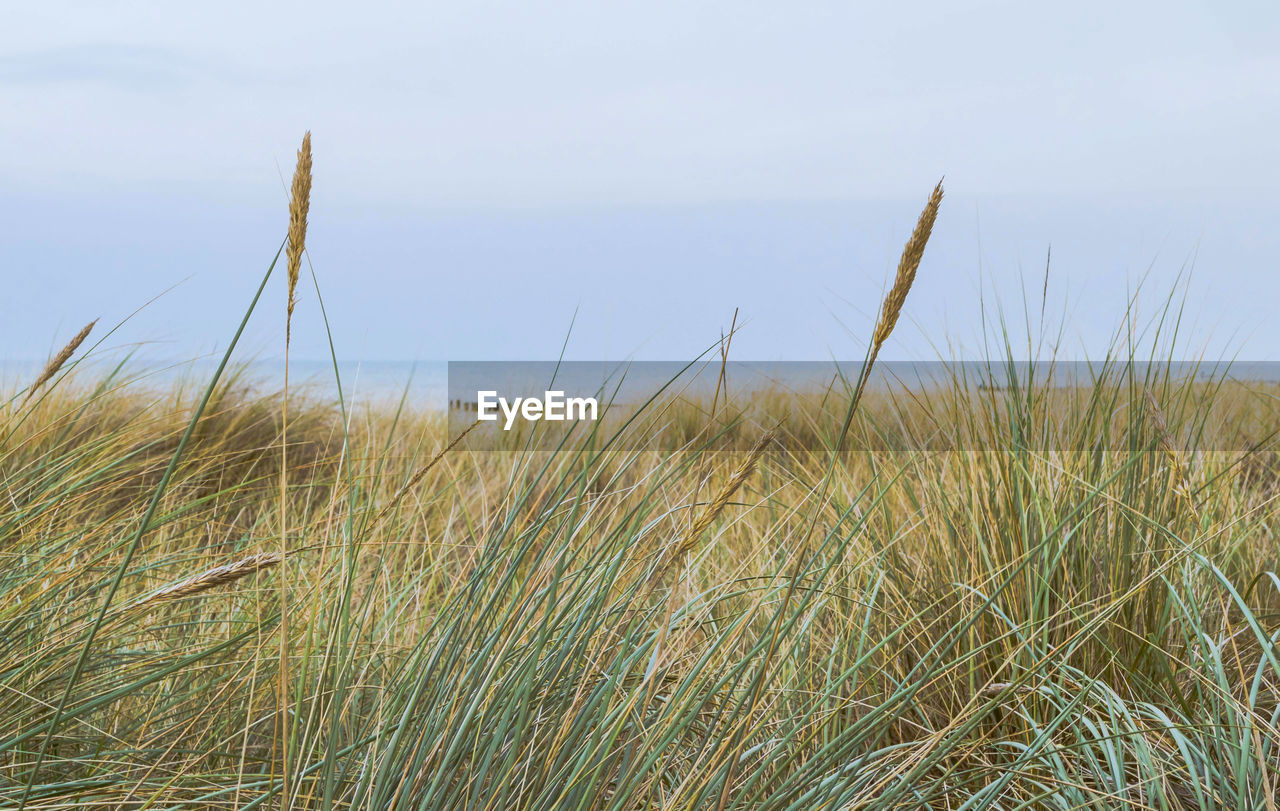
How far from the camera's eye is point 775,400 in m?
6.99

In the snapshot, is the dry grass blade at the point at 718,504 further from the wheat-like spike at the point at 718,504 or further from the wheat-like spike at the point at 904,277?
the wheat-like spike at the point at 904,277

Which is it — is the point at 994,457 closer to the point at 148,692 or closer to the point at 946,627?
the point at 946,627

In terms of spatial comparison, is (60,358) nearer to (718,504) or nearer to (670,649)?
(670,649)

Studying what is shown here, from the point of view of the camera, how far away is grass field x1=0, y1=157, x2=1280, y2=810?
3.62ft

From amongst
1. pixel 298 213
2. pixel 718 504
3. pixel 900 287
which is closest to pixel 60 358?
pixel 298 213

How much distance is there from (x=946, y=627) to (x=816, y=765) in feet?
2.88

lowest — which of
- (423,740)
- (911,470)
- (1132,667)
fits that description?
(1132,667)

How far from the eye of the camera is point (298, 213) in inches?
35.5

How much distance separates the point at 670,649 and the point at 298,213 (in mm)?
649

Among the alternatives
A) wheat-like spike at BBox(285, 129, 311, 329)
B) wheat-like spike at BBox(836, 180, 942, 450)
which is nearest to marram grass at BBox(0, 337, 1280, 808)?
wheat-like spike at BBox(836, 180, 942, 450)

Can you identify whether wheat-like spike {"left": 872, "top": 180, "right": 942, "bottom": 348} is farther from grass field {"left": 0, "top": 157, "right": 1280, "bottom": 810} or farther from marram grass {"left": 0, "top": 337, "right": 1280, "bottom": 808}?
marram grass {"left": 0, "top": 337, "right": 1280, "bottom": 808}

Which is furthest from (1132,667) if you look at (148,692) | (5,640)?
(5,640)

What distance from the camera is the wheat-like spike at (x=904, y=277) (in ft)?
2.77

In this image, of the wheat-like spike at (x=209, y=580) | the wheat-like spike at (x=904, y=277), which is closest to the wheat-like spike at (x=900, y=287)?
the wheat-like spike at (x=904, y=277)
